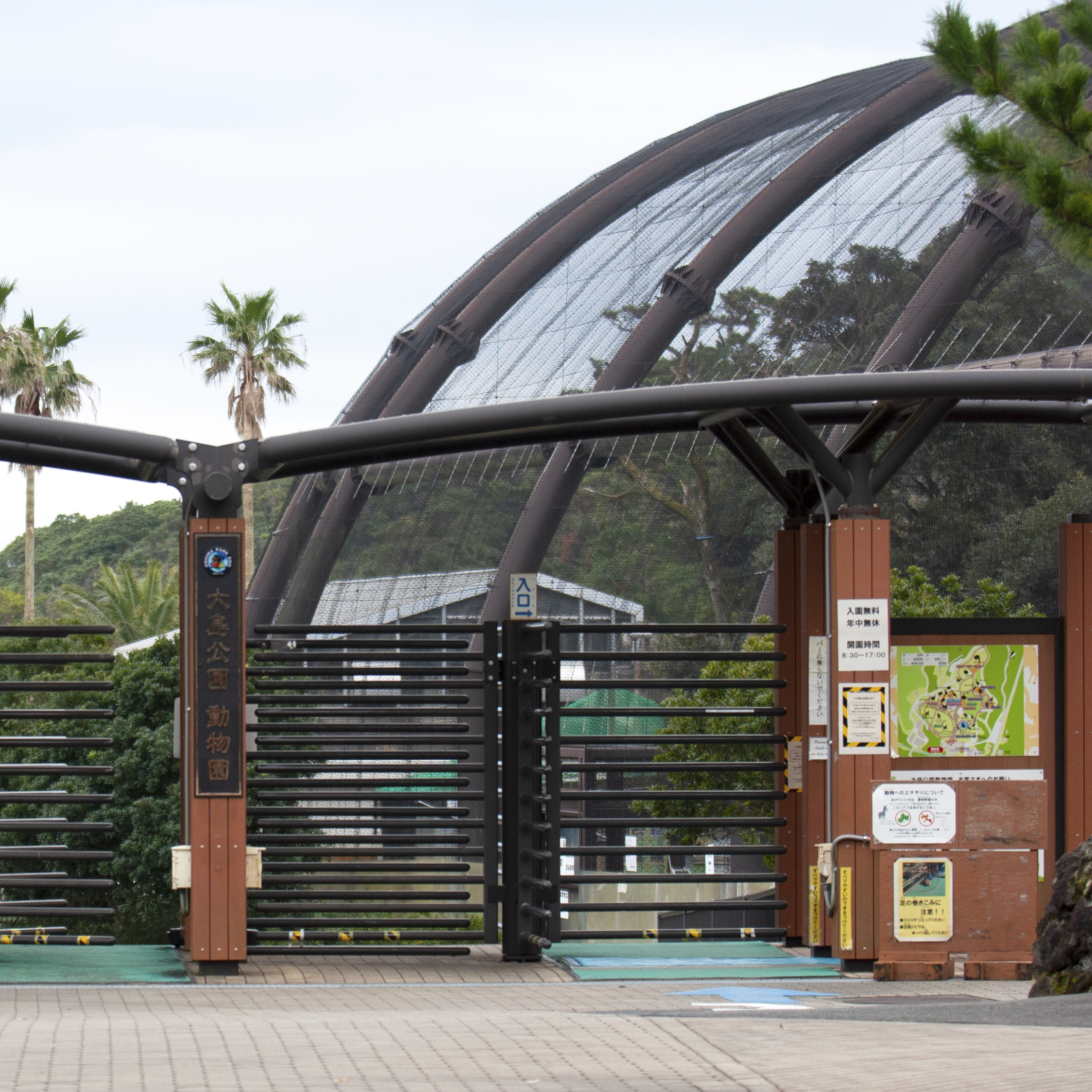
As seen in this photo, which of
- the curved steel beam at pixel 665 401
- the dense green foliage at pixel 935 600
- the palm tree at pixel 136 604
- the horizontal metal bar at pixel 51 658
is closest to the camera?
the curved steel beam at pixel 665 401

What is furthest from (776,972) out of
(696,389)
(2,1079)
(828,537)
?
(2,1079)

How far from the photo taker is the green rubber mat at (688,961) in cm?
996

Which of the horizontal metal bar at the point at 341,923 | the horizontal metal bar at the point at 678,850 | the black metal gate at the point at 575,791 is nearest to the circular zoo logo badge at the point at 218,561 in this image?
the black metal gate at the point at 575,791

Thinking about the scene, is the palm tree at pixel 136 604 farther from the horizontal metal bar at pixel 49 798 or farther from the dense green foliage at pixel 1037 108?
the dense green foliage at pixel 1037 108

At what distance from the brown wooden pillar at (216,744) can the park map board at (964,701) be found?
4.15 m

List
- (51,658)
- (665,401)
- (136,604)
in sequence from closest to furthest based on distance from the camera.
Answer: (665,401) < (51,658) < (136,604)

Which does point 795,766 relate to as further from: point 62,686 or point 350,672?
point 62,686

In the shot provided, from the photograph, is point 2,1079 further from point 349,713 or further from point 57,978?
point 349,713

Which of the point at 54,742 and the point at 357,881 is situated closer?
the point at 54,742

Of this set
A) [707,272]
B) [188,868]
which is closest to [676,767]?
[188,868]

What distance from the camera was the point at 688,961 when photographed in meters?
10.6

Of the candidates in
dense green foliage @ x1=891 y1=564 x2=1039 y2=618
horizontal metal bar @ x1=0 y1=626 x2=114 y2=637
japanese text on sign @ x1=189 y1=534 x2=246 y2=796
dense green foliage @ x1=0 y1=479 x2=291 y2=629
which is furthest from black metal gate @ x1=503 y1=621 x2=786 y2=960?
dense green foliage @ x1=0 y1=479 x2=291 y2=629

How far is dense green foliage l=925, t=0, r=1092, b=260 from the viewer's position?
10.8 m

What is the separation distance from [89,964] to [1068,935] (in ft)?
19.2
